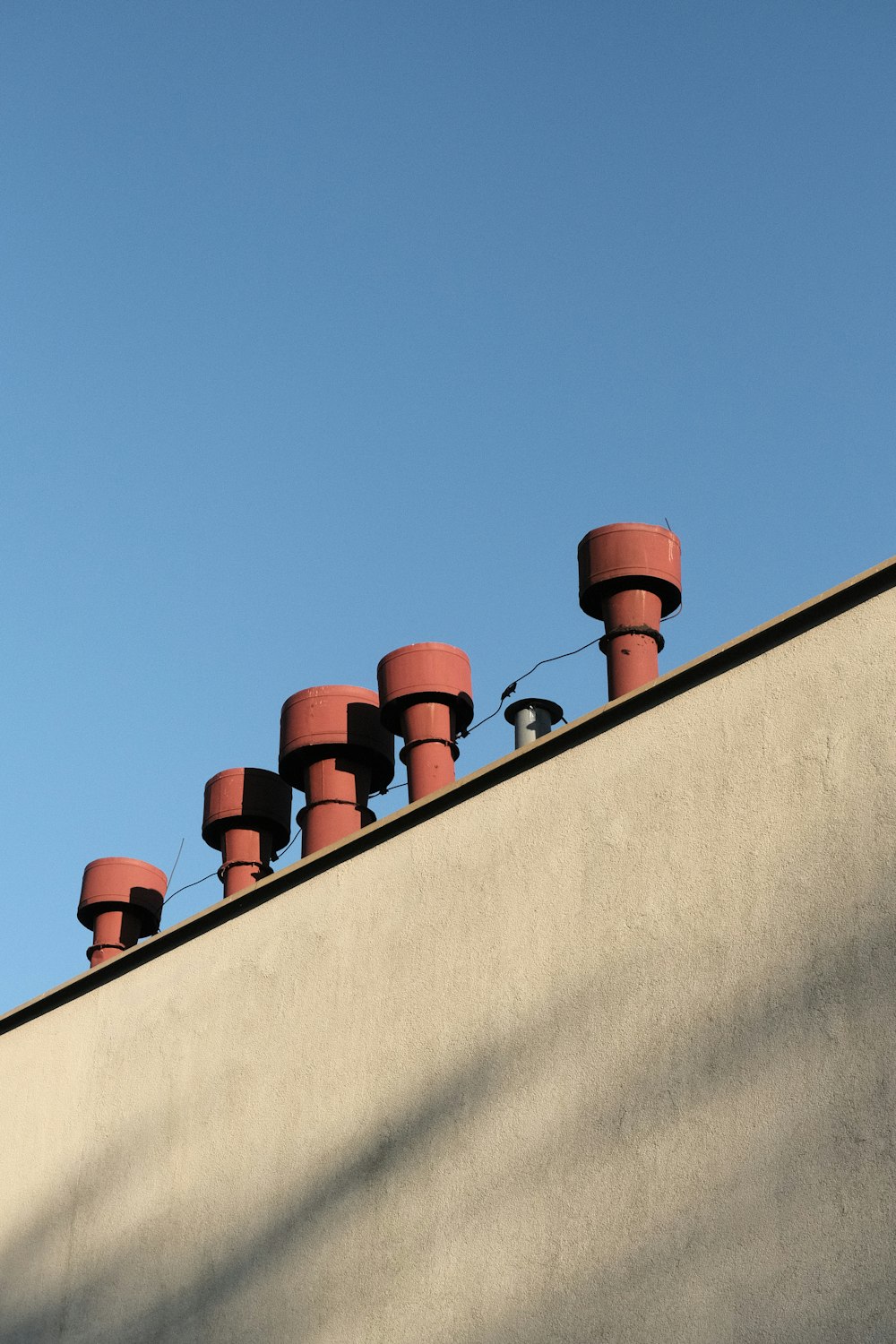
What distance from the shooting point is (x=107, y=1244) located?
682cm

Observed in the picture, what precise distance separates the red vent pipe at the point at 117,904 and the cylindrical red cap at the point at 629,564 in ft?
12.3

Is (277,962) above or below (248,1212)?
above

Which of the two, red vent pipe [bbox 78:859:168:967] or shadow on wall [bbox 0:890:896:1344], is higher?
red vent pipe [bbox 78:859:168:967]

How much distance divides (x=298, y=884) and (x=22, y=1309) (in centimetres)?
220

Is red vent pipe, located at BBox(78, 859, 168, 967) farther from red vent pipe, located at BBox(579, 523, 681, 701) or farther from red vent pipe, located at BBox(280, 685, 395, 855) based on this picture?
red vent pipe, located at BBox(579, 523, 681, 701)

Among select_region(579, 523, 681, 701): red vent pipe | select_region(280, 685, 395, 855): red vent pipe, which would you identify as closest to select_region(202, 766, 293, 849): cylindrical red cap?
select_region(280, 685, 395, 855): red vent pipe

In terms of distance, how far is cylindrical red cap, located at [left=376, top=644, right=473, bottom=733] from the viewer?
803 cm

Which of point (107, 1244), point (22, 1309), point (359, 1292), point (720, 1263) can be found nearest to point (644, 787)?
point (720, 1263)

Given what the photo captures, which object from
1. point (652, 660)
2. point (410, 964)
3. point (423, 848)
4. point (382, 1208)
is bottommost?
point (382, 1208)

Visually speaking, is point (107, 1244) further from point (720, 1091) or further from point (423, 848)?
point (720, 1091)

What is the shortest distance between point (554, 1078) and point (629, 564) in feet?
9.42

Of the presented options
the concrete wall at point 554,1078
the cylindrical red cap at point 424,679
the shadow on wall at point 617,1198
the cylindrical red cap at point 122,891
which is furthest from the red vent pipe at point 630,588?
the cylindrical red cap at point 122,891

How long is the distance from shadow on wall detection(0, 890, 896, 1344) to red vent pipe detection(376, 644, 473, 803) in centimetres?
220

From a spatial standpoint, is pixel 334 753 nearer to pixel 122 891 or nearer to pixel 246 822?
pixel 246 822
